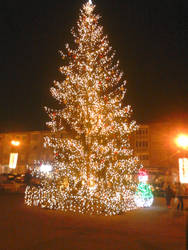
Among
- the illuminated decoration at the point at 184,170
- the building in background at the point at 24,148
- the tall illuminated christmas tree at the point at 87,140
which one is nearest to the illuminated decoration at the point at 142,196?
the tall illuminated christmas tree at the point at 87,140

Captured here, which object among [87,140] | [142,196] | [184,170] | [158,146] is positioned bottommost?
[142,196]

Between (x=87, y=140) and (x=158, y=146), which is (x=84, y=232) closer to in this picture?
(x=87, y=140)

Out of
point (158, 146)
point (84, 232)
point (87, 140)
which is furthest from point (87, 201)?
point (158, 146)

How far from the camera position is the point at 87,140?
14.1m

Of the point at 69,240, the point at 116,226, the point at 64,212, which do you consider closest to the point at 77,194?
the point at 64,212

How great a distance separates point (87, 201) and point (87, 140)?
2.96 m

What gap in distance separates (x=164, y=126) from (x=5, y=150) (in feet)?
91.3

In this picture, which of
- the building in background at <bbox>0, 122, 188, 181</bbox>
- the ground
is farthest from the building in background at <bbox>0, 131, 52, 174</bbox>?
the ground

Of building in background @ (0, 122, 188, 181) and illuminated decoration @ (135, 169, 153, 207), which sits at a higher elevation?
building in background @ (0, 122, 188, 181)

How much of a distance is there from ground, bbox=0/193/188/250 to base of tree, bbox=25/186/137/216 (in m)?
0.73

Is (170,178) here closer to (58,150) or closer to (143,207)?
(143,207)

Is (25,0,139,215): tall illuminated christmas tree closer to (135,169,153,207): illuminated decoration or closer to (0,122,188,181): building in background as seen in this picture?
(135,169,153,207): illuminated decoration

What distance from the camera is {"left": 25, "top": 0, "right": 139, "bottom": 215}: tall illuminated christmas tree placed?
13.4m

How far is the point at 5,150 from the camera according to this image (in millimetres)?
50312
